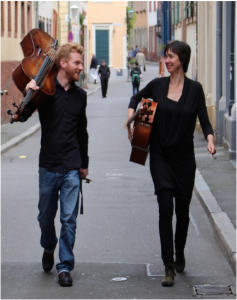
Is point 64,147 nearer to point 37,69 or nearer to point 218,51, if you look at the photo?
point 37,69

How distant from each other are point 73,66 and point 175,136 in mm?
949

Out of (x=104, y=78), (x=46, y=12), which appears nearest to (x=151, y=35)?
(x=104, y=78)

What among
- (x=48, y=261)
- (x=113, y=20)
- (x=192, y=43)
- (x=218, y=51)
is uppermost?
(x=113, y=20)

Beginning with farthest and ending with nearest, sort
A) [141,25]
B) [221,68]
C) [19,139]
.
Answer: [141,25]
[19,139]
[221,68]

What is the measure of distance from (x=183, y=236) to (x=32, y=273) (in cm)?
127

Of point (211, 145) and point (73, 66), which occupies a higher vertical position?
point (73, 66)

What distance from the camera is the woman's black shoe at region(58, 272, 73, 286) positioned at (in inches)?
231

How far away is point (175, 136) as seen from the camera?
5.93 m

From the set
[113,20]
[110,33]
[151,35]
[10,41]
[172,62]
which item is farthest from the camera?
[151,35]

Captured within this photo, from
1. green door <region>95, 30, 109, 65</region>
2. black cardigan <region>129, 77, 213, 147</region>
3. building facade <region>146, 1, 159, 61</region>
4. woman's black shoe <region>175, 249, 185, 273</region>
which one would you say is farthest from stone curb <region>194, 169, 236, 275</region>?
building facade <region>146, 1, 159, 61</region>

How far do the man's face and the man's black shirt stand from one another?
86 mm

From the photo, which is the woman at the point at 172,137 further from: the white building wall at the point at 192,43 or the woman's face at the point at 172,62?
the white building wall at the point at 192,43

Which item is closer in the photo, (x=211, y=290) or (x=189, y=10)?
(x=211, y=290)

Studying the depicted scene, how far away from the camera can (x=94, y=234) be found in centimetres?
799
